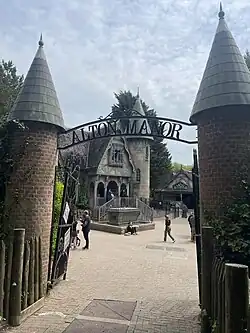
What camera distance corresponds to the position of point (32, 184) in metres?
6.84

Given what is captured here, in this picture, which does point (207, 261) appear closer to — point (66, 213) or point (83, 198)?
point (66, 213)

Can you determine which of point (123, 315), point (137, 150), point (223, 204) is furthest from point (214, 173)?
point (137, 150)

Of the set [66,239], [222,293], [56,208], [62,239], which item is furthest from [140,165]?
[222,293]

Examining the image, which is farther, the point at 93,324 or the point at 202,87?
the point at 202,87

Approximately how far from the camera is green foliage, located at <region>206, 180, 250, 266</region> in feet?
14.9

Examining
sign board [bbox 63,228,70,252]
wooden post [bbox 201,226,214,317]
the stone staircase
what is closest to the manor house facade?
the stone staircase

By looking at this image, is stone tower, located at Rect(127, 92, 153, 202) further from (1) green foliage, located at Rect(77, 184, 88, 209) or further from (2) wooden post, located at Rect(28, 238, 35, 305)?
(2) wooden post, located at Rect(28, 238, 35, 305)

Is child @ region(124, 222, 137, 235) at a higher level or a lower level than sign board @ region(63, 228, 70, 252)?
lower

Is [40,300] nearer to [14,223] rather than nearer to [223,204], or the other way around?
[14,223]

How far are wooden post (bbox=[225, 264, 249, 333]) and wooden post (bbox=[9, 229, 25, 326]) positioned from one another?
3.75 metres

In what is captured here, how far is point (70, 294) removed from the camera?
7535 mm

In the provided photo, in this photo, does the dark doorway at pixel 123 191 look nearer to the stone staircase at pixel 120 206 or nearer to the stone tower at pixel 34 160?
the stone staircase at pixel 120 206

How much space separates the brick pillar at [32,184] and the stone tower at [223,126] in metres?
3.47

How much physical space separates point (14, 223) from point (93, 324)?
2664mm
